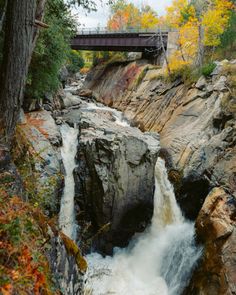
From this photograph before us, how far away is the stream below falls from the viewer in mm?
8825

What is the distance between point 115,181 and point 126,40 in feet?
61.9

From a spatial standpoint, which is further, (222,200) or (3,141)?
(222,200)

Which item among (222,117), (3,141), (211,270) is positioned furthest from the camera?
(222,117)

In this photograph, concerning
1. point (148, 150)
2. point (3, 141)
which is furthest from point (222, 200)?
point (3, 141)

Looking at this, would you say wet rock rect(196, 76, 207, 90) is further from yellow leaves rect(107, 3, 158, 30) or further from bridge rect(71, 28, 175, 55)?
yellow leaves rect(107, 3, 158, 30)

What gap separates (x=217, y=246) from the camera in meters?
8.09

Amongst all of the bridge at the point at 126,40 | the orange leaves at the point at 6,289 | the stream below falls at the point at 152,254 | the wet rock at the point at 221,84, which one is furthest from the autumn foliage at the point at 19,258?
the bridge at the point at 126,40

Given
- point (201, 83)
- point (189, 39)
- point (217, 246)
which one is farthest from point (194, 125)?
point (189, 39)

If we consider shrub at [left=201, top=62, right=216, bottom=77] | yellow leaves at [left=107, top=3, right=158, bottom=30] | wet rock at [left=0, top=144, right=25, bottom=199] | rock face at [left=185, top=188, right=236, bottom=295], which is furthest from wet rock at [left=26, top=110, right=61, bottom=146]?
yellow leaves at [left=107, top=3, right=158, bottom=30]

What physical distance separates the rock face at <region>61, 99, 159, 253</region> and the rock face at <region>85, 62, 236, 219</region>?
1.74m

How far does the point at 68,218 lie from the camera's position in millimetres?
10297

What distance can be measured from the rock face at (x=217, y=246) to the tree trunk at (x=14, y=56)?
264 inches

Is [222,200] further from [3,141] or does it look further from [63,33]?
[63,33]

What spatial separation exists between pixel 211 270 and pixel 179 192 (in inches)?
163
